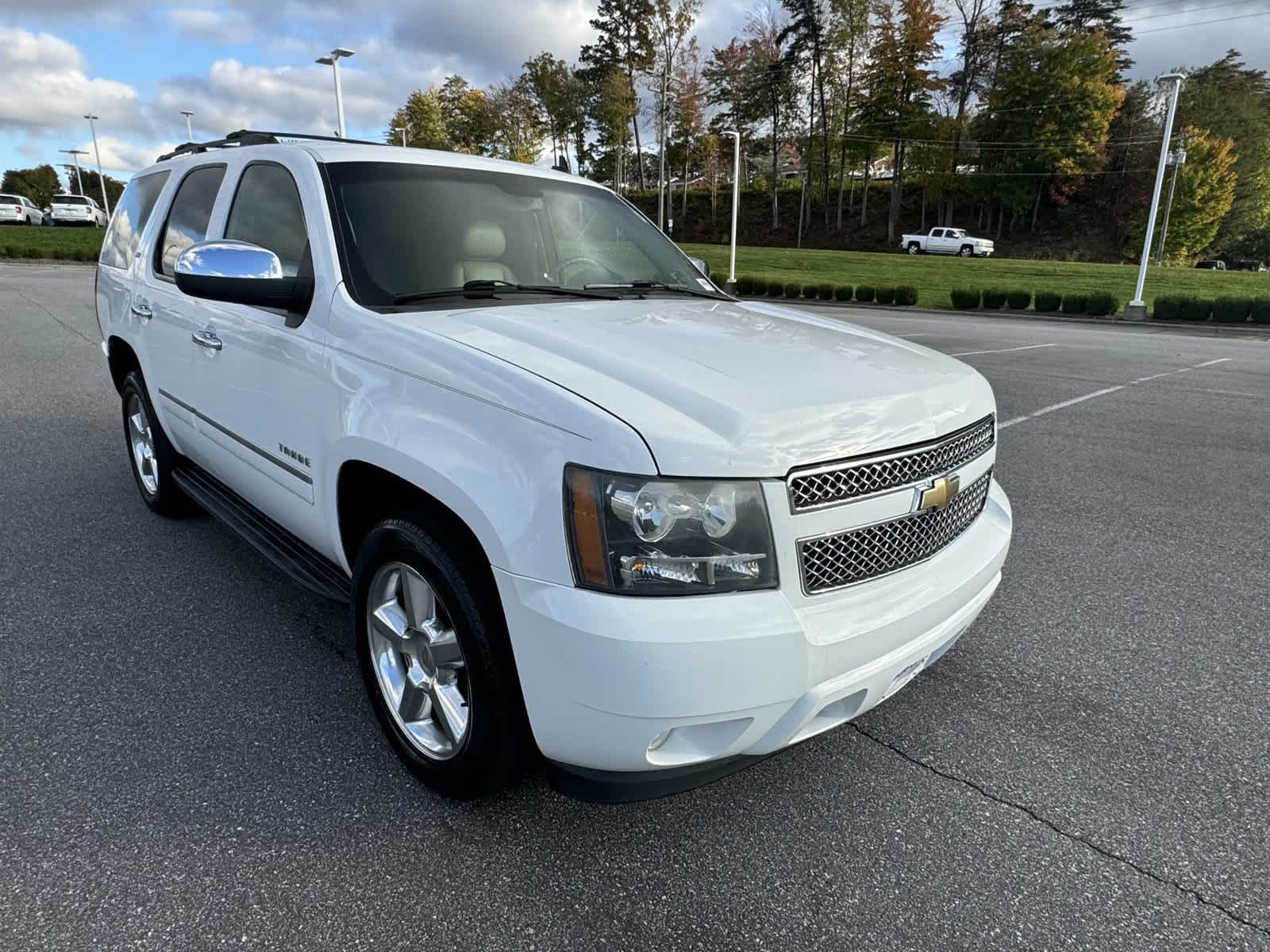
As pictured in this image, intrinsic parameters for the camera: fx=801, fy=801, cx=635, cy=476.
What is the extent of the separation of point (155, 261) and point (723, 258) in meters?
38.0

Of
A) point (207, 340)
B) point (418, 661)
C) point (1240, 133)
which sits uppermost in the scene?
point (1240, 133)

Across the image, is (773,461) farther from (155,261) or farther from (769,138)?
(769,138)

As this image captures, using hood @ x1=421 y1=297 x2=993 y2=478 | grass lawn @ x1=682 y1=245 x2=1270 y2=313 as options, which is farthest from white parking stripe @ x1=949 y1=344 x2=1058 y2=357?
grass lawn @ x1=682 y1=245 x2=1270 y2=313

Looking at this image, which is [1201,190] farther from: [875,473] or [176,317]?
[176,317]

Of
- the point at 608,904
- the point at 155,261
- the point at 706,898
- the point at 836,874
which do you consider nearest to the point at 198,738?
the point at 608,904

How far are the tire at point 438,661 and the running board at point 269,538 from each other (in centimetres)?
28

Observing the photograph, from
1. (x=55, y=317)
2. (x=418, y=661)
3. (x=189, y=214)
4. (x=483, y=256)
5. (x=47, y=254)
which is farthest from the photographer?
(x=47, y=254)

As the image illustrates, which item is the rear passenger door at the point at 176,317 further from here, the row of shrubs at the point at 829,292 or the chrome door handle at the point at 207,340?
the row of shrubs at the point at 829,292

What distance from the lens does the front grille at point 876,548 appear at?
75.5 inches

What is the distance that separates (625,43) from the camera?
5800 centimetres

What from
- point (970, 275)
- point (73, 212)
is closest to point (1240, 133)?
point (970, 275)

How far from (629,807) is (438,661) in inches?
28.5

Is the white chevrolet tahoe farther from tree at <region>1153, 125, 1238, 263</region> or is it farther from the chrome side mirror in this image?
tree at <region>1153, 125, 1238, 263</region>

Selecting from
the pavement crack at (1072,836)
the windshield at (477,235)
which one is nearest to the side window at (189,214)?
the windshield at (477,235)
